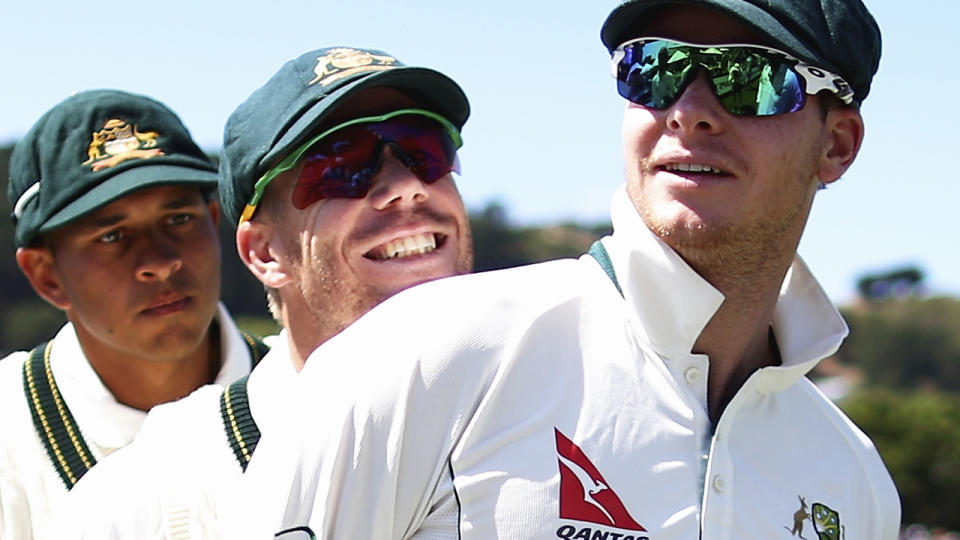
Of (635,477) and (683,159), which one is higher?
(683,159)

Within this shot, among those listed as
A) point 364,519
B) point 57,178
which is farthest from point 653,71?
point 57,178

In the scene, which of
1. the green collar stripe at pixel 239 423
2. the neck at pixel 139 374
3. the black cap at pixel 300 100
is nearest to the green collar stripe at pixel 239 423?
the green collar stripe at pixel 239 423

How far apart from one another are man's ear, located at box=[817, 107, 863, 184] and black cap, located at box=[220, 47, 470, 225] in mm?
1053

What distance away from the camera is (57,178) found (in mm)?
4746

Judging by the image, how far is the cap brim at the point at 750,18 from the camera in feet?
9.89

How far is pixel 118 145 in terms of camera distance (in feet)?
15.7

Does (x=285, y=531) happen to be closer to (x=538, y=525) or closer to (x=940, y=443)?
(x=538, y=525)

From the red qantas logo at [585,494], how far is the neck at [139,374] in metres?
2.36

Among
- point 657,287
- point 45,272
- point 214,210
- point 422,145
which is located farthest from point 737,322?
point 45,272

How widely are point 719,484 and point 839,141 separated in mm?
989

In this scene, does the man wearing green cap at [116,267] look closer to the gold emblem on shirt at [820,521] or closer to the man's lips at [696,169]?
the man's lips at [696,169]

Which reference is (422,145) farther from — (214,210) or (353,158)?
(214,210)

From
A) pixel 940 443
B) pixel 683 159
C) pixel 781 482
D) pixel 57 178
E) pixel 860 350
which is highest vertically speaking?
pixel 683 159

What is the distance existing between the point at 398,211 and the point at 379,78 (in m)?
0.34
